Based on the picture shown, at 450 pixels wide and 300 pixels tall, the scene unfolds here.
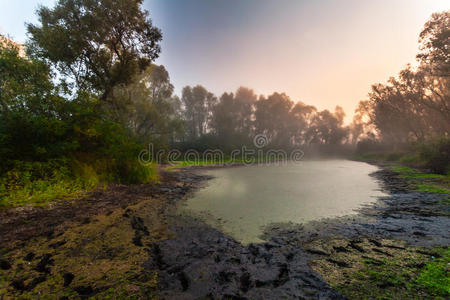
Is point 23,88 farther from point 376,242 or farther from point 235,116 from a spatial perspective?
point 235,116

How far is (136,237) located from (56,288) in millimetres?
1301

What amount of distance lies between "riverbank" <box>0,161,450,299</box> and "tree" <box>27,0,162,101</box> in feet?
31.8

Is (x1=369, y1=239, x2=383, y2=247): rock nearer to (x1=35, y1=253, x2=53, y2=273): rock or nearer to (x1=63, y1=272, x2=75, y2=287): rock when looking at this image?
(x1=63, y1=272, x2=75, y2=287): rock

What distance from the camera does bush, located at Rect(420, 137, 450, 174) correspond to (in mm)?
10709

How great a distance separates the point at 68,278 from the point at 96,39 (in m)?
12.4

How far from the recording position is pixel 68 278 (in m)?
1.98

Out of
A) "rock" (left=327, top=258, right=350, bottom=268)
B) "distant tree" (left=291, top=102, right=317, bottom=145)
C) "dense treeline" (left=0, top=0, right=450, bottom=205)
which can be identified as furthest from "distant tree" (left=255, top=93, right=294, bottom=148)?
"rock" (left=327, top=258, right=350, bottom=268)

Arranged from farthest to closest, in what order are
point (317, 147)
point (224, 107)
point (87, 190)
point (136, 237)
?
point (317, 147) < point (224, 107) < point (87, 190) < point (136, 237)

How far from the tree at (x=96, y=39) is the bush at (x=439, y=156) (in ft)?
64.9

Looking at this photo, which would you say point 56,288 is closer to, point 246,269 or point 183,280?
point 183,280

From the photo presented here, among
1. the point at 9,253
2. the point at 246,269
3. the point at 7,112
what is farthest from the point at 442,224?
the point at 7,112

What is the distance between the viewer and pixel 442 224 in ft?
11.6

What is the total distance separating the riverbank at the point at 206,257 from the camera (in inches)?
73.7

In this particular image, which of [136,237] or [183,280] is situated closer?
[183,280]
